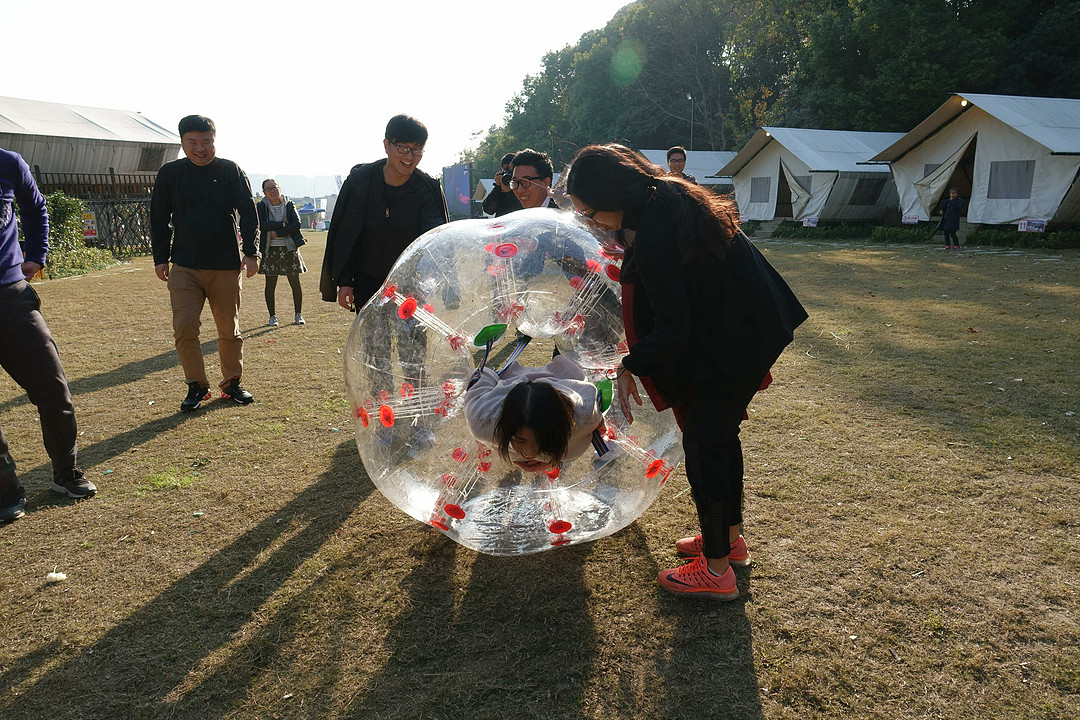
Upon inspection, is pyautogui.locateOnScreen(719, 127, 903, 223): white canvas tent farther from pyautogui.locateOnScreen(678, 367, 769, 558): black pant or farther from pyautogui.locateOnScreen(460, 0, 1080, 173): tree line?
pyautogui.locateOnScreen(678, 367, 769, 558): black pant

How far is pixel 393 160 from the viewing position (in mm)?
4535

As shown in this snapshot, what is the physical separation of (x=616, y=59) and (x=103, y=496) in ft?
184

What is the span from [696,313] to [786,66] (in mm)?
49132

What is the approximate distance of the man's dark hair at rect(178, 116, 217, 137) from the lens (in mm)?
5371

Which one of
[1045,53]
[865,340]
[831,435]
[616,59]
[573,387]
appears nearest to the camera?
[573,387]

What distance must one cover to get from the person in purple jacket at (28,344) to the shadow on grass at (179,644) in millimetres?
1426

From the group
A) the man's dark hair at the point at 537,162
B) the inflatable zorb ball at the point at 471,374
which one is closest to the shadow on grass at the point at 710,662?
the inflatable zorb ball at the point at 471,374

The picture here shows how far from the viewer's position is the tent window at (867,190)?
24.5 m

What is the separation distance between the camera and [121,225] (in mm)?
24188

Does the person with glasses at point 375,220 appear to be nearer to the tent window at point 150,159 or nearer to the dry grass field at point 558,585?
the dry grass field at point 558,585

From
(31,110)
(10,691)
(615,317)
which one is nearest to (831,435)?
(615,317)

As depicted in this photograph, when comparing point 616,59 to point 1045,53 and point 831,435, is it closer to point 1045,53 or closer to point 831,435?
point 1045,53

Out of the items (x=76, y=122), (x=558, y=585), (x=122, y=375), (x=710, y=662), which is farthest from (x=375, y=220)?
(x=76, y=122)

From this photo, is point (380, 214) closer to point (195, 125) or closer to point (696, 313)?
point (195, 125)
